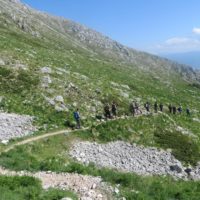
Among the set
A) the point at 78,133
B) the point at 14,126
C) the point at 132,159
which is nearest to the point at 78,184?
the point at 132,159

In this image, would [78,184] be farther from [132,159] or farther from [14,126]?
[14,126]

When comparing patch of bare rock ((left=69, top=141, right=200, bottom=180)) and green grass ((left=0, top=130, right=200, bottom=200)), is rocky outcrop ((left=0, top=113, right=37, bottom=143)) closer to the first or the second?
green grass ((left=0, top=130, right=200, bottom=200))

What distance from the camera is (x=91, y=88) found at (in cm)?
5475

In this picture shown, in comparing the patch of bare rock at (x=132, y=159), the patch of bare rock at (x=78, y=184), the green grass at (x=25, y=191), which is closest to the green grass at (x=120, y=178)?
the patch of bare rock at (x=78, y=184)

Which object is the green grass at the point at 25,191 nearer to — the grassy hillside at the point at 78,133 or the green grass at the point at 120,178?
the grassy hillside at the point at 78,133

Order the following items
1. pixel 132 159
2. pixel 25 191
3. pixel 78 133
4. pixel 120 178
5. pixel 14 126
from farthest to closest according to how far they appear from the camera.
→ pixel 78 133 → pixel 14 126 → pixel 132 159 → pixel 120 178 → pixel 25 191

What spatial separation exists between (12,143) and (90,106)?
57.7 ft

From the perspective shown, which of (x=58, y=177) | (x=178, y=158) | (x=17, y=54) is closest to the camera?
(x=58, y=177)

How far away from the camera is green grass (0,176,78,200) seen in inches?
722

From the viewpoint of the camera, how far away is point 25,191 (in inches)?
746

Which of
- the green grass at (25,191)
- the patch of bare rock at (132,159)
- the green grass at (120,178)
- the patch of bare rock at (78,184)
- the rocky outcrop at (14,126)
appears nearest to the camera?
the green grass at (25,191)

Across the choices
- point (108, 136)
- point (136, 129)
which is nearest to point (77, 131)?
point (108, 136)

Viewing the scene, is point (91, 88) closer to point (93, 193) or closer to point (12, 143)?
point (12, 143)

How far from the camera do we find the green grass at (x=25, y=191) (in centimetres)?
1834
